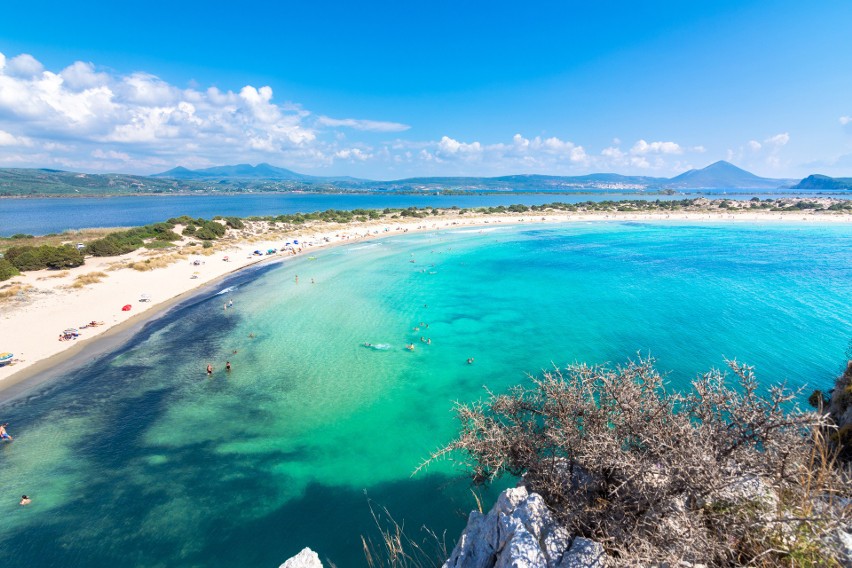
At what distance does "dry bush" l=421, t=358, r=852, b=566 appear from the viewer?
20.5 ft

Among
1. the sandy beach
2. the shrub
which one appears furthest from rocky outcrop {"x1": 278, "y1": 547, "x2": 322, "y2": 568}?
the shrub

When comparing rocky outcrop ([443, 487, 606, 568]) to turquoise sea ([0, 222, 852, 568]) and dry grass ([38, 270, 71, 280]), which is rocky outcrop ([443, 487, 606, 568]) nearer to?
turquoise sea ([0, 222, 852, 568])

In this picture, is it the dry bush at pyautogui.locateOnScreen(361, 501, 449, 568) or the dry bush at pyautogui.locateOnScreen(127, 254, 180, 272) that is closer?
the dry bush at pyautogui.locateOnScreen(361, 501, 449, 568)

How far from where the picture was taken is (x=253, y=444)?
2030cm

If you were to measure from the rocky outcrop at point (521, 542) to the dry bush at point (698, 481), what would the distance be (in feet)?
1.67

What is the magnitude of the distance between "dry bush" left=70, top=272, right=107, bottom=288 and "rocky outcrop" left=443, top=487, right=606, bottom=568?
174ft

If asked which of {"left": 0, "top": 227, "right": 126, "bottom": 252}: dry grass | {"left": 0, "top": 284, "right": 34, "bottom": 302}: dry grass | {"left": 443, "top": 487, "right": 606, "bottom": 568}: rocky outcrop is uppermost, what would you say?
{"left": 443, "top": 487, "right": 606, "bottom": 568}: rocky outcrop

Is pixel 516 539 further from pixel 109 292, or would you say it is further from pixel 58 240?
pixel 58 240

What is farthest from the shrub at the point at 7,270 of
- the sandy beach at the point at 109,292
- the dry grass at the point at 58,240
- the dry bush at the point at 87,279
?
the dry grass at the point at 58,240

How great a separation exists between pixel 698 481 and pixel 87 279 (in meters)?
58.5

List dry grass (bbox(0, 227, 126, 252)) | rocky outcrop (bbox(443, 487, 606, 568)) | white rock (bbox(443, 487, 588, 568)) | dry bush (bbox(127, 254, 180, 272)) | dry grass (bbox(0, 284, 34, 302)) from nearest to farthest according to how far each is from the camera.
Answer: rocky outcrop (bbox(443, 487, 606, 568)), white rock (bbox(443, 487, 588, 568)), dry grass (bbox(0, 284, 34, 302)), dry bush (bbox(127, 254, 180, 272)), dry grass (bbox(0, 227, 126, 252))

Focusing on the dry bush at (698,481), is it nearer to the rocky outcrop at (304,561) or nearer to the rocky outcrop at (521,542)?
the rocky outcrop at (521,542)

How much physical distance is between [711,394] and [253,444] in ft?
67.7

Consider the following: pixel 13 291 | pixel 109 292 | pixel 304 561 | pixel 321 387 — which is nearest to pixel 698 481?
pixel 304 561
